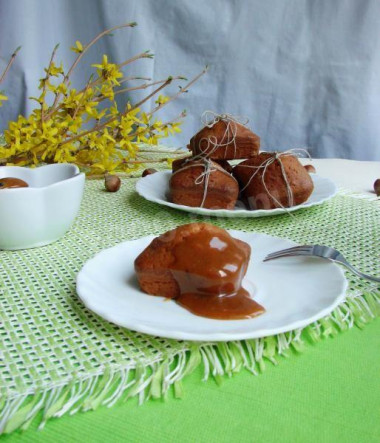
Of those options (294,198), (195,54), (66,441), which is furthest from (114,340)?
(195,54)

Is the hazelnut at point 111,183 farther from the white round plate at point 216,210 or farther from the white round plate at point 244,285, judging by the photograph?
the white round plate at point 244,285

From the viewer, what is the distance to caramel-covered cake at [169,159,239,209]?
1.12m

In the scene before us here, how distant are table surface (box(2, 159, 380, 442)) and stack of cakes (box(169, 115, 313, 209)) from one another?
57 centimetres

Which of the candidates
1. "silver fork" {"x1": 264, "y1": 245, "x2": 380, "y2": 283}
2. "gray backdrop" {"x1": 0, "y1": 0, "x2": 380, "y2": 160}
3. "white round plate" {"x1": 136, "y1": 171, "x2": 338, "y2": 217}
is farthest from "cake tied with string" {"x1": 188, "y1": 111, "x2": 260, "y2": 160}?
"gray backdrop" {"x1": 0, "y1": 0, "x2": 380, "y2": 160}

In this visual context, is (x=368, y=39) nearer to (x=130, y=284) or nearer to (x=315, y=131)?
(x=315, y=131)

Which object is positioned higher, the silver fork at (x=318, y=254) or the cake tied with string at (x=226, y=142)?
the cake tied with string at (x=226, y=142)

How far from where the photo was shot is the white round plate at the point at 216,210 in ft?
3.43

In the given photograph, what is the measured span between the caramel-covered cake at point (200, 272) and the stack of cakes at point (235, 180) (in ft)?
1.36

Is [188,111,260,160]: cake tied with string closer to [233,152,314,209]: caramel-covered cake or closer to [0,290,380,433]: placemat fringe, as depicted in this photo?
[233,152,314,209]: caramel-covered cake

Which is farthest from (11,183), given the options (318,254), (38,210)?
(318,254)

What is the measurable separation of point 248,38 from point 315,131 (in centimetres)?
55

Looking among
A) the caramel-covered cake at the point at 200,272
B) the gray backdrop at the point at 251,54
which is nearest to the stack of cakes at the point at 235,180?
the caramel-covered cake at the point at 200,272

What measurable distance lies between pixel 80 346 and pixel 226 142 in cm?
74

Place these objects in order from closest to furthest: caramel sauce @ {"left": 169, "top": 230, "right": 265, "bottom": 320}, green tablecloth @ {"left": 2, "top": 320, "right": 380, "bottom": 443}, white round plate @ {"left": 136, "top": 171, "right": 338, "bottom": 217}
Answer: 1. green tablecloth @ {"left": 2, "top": 320, "right": 380, "bottom": 443}
2. caramel sauce @ {"left": 169, "top": 230, "right": 265, "bottom": 320}
3. white round plate @ {"left": 136, "top": 171, "right": 338, "bottom": 217}
